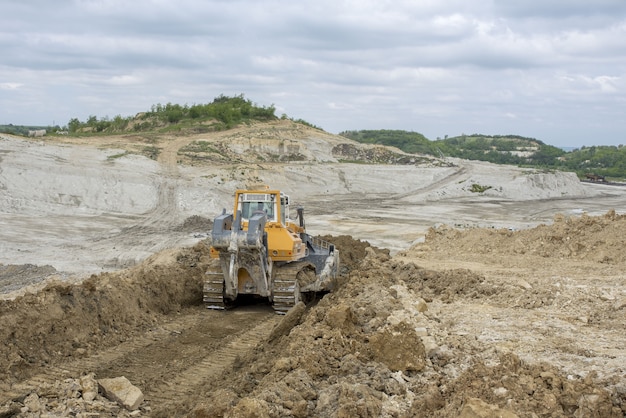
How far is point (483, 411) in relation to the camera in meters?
5.46

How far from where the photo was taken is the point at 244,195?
13953 mm

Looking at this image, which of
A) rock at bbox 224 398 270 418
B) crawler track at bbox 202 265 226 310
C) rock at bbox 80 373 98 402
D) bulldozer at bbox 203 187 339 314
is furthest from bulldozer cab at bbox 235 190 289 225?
rock at bbox 224 398 270 418

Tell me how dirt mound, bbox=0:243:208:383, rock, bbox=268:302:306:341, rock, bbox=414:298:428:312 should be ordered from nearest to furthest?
dirt mound, bbox=0:243:208:383 < rock, bbox=268:302:306:341 < rock, bbox=414:298:428:312

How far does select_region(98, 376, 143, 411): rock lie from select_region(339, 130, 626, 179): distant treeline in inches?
2678

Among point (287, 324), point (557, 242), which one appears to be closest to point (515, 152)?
point (557, 242)

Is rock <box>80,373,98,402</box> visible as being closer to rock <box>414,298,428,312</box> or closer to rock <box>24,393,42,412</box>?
rock <box>24,393,42,412</box>

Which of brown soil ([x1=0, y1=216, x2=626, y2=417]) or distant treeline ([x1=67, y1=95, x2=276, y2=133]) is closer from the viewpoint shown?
brown soil ([x1=0, y1=216, x2=626, y2=417])

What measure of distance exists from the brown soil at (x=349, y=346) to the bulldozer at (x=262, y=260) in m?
0.48

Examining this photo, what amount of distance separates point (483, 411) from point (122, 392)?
4.47 meters

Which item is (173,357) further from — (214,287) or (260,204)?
(260,204)

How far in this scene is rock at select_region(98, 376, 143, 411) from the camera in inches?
311

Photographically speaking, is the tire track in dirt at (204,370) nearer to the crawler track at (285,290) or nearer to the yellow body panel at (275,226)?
the crawler track at (285,290)

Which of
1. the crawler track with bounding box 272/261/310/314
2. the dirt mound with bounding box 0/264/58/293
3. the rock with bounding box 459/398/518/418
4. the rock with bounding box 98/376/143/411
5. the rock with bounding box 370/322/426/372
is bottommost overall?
the dirt mound with bounding box 0/264/58/293

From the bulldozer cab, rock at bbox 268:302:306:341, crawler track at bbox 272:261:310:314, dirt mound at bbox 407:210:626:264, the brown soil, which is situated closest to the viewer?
the brown soil
